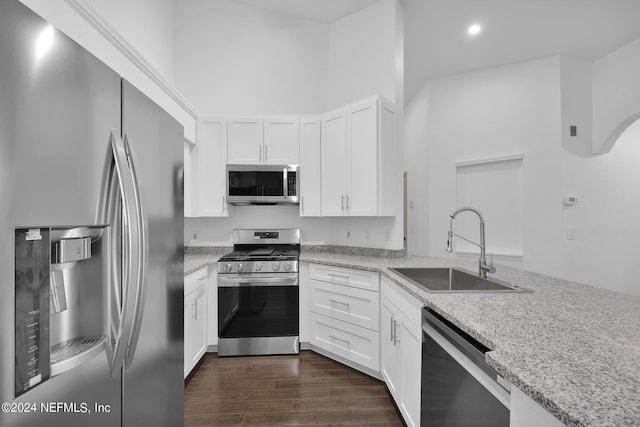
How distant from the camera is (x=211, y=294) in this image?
254 cm

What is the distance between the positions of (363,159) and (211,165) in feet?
5.34

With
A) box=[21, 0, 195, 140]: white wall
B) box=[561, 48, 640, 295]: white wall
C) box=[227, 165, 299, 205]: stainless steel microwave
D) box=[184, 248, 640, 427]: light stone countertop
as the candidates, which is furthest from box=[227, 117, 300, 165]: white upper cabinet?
box=[561, 48, 640, 295]: white wall

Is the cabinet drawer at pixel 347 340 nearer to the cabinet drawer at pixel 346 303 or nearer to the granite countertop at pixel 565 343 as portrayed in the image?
the cabinet drawer at pixel 346 303

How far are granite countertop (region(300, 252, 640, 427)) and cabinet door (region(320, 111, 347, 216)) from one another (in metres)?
1.52

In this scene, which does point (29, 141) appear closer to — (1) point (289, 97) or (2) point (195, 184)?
(2) point (195, 184)

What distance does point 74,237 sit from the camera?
65cm

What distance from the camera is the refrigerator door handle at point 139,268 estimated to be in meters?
0.78

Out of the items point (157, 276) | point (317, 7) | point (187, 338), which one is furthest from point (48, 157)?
point (317, 7)

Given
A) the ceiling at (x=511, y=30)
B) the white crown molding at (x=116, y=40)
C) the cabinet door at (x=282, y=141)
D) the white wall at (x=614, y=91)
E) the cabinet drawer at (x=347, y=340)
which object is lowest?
the cabinet drawer at (x=347, y=340)

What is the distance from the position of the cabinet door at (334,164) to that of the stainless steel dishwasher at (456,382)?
161cm

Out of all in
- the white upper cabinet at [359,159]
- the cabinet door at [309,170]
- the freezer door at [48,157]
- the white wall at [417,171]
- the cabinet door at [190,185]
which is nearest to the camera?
the freezer door at [48,157]

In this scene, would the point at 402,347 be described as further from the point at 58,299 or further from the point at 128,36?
the point at 128,36

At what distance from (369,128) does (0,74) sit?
2.35m

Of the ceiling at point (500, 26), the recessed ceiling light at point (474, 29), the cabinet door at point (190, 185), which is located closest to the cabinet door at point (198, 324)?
the cabinet door at point (190, 185)
